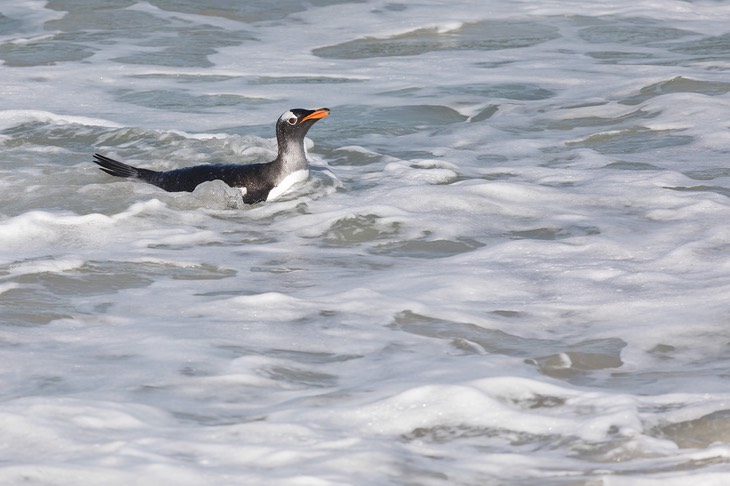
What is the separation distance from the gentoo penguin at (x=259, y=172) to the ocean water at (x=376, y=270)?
12 centimetres

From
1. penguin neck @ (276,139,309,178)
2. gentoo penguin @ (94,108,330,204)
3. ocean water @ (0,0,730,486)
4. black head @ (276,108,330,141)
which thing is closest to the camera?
ocean water @ (0,0,730,486)

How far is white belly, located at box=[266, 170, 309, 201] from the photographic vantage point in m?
8.17

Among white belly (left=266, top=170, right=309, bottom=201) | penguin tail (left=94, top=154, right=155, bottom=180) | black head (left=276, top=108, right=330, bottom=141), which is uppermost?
black head (left=276, top=108, right=330, bottom=141)

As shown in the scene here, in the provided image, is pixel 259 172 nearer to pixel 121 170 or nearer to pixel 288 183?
pixel 288 183

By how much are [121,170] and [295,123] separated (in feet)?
4.05

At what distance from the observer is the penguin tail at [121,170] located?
8.42 metres

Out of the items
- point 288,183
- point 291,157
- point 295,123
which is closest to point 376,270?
point 288,183

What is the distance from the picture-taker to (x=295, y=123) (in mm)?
8625

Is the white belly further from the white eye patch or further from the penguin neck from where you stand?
the white eye patch

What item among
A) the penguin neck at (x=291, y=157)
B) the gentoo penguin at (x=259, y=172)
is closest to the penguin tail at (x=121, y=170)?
the gentoo penguin at (x=259, y=172)

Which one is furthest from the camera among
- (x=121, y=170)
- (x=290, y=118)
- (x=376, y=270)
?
(x=290, y=118)

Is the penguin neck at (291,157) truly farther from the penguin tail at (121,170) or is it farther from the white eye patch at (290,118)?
the penguin tail at (121,170)

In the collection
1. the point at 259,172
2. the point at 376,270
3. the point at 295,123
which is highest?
the point at 295,123

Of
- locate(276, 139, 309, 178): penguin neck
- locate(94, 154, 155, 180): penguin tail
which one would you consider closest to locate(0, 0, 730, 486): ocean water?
locate(94, 154, 155, 180): penguin tail
